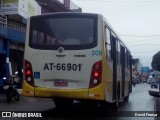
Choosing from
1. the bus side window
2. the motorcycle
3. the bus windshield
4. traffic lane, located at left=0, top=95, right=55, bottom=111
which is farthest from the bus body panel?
the motorcycle

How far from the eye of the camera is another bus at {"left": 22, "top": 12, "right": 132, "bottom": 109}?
10.7 m

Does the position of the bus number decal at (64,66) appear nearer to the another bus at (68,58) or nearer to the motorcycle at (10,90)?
the another bus at (68,58)

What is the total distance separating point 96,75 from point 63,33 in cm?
159

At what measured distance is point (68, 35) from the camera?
11086mm

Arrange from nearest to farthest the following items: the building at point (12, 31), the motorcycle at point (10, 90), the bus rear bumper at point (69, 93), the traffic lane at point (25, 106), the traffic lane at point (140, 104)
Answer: the bus rear bumper at point (69, 93), the traffic lane at point (25, 106), the traffic lane at point (140, 104), the motorcycle at point (10, 90), the building at point (12, 31)

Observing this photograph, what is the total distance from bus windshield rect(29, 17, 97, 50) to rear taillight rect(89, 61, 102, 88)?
22.7 inches

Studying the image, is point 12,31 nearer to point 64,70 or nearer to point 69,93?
point 64,70

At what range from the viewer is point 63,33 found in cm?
1115

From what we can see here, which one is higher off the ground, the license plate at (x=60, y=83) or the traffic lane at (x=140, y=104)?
the license plate at (x=60, y=83)

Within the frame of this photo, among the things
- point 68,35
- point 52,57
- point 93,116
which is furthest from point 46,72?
point 93,116

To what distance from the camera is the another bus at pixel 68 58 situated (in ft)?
35.0

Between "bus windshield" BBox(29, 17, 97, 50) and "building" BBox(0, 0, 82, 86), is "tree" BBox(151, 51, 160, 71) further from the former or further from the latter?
"bus windshield" BBox(29, 17, 97, 50)

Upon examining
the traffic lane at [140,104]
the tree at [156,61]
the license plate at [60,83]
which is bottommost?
the traffic lane at [140,104]

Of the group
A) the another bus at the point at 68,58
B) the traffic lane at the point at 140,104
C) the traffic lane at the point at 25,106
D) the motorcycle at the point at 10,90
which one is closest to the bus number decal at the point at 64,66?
the another bus at the point at 68,58
